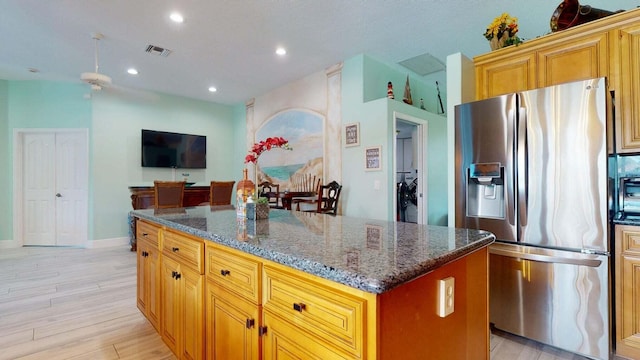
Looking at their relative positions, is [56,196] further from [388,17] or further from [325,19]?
[388,17]

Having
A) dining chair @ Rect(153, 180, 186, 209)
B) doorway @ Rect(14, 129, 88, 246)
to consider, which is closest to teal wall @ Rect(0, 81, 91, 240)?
doorway @ Rect(14, 129, 88, 246)

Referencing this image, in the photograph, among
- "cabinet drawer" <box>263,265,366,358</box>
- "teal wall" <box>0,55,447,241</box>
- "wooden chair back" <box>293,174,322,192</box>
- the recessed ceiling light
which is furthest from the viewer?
"wooden chair back" <box>293,174,322,192</box>

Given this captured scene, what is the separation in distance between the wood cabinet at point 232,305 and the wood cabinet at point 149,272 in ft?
2.65

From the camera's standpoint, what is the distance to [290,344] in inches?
36.8

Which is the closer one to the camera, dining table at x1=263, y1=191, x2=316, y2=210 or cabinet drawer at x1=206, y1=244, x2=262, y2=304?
cabinet drawer at x1=206, y1=244, x2=262, y2=304

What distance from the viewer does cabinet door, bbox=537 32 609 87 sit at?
2098 millimetres

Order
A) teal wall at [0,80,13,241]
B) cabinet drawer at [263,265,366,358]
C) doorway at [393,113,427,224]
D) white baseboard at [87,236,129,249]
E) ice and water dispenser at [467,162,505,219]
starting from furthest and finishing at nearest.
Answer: white baseboard at [87,236,129,249] < teal wall at [0,80,13,241] < doorway at [393,113,427,224] < ice and water dispenser at [467,162,505,219] < cabinet drawer at [263,265,366,358]

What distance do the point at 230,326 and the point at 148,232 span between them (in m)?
1.26

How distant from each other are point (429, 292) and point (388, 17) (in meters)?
3.12

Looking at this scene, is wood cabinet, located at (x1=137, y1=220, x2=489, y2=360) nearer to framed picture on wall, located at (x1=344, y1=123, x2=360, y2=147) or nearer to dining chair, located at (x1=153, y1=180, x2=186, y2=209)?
dining chair, located at (x1=153, y1=180, x2=186, y2=209)

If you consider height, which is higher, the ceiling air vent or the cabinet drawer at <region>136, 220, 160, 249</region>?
the ceiling air vent

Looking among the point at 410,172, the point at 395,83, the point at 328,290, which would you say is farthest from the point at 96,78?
the point at 410,172

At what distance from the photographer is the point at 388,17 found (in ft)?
10.5

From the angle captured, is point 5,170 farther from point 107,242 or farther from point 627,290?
point 627,290
